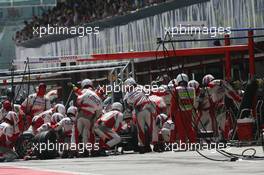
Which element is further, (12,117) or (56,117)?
(56,117)

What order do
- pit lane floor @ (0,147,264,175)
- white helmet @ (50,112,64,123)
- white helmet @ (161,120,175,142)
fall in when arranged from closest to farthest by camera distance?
pit lane floor @ (0,147,264,175) → white helmet @ (161,120,175,142) → white helmet @ (50,112,64,123)

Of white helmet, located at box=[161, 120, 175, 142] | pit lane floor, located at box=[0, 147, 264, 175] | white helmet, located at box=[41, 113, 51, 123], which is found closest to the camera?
pit lane floor, located at box=[0, 147, 264, 175]

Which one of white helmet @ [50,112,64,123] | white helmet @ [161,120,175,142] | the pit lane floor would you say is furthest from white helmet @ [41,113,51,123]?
the pit lane floor

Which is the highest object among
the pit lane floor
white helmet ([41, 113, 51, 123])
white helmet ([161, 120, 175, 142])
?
white helmet ([41, 113, 51, 123])

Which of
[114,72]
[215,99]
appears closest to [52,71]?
[114,72]

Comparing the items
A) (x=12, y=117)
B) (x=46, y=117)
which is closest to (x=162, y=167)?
(x=12, y=117)

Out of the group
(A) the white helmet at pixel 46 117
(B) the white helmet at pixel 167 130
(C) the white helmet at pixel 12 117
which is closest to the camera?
(B) the white helmet at pixel 167 130

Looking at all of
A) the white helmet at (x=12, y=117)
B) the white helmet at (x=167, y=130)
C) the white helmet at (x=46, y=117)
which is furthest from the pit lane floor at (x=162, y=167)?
the white helmet at (x=46, y=117)

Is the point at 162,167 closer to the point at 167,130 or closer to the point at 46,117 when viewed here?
the point at 167,130

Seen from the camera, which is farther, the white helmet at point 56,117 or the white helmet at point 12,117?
the white helmet at point 56,117

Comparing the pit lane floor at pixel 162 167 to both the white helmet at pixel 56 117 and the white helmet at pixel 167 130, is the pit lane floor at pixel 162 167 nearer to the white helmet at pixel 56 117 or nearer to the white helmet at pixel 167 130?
the white helmet at pixel 167 130

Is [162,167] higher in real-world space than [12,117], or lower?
lower

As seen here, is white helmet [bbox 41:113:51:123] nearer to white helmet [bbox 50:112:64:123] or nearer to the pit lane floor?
white helmet [bbox 50:112:64:123]

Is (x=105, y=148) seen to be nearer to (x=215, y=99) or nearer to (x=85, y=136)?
(x=85, y=136)
